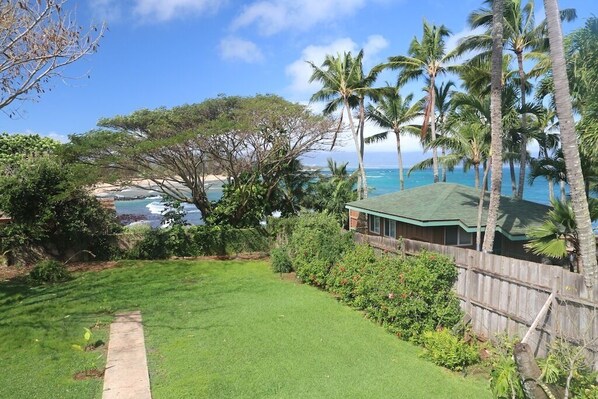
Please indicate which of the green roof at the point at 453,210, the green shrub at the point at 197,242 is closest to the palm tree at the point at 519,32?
the green roof at the point at 453,210

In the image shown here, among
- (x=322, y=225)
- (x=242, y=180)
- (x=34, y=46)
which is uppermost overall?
(x=34, y=46)

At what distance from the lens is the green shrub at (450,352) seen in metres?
7.79

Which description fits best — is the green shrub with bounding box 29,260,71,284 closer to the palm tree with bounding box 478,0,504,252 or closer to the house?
the house

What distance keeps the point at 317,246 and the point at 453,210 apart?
480 cm

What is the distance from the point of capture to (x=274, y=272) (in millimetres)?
16984

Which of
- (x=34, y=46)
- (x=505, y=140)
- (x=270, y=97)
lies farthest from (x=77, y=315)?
(x=270, y=97)

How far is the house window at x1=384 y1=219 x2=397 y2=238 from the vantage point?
57.6ft

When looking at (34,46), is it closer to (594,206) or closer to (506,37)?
(594,206)

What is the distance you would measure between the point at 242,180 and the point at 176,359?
53.1ft

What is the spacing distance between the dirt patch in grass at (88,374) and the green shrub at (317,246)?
747 centimetres

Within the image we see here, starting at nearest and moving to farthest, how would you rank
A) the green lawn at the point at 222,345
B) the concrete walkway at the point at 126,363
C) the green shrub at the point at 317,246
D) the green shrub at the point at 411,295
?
the concrete walkway at the point at 126,363 < the green lawn at the point at 222,345 < the green shrub at the point at 411,295 < the green shrub at the point at 317,246

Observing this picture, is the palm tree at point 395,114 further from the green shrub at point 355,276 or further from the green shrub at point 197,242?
the green shrub at point 355,276

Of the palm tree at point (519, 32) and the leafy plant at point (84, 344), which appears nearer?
the leafy plant at point (84, 344)

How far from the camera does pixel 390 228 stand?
17906 millimetres
